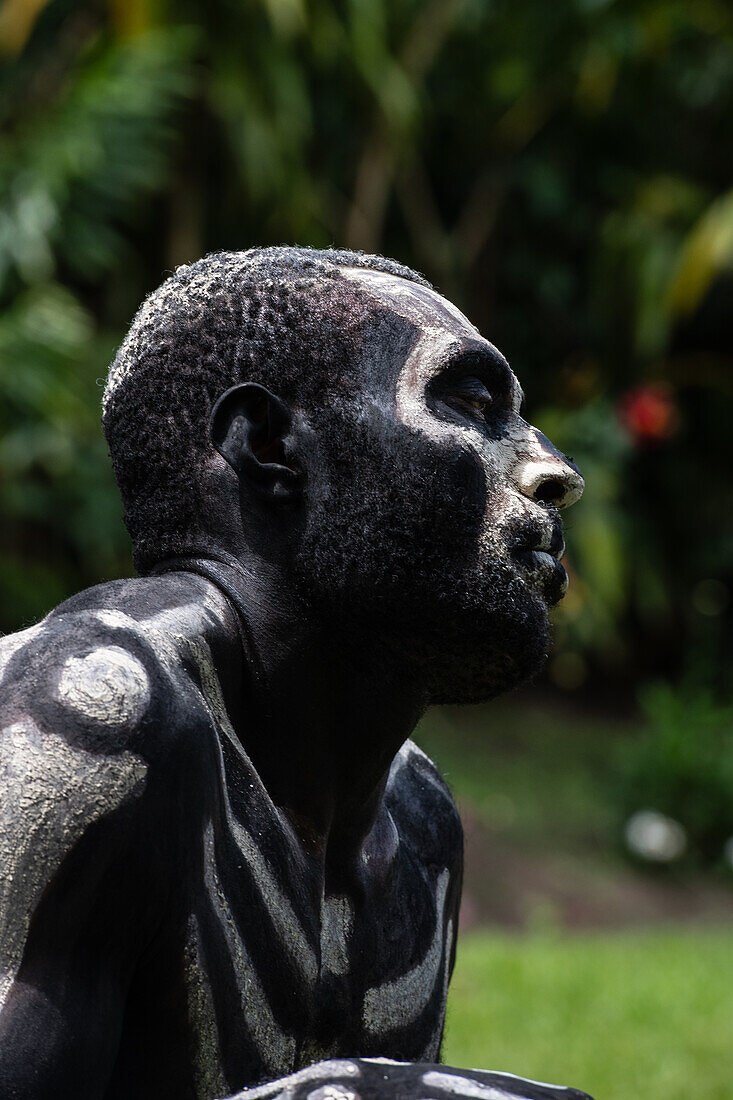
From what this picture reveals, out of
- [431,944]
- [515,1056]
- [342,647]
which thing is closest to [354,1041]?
[431,944]

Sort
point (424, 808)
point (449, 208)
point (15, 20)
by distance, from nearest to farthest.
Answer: point (424, 808) < point (15, 20) < point (449, 208)

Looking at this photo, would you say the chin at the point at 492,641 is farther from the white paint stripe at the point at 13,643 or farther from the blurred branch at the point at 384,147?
the blurred branch at the point at 384,147

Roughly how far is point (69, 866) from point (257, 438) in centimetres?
60

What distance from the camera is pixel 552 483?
181cm

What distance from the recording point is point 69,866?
1.43m

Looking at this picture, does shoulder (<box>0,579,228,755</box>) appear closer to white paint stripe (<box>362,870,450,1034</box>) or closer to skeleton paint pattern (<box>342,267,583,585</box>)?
skeleton paint pattern (<box>342,267,583,585</box>)

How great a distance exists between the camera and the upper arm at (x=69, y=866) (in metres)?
1.39

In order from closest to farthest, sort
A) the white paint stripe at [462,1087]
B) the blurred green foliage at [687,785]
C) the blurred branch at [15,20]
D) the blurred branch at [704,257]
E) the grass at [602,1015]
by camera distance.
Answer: the white paint stripe at [462,1087]
the grass at [602,1015]
the blurred branch at [15,20]
the blurred green foliage at [687,785]
the blurred branch at [704,257]

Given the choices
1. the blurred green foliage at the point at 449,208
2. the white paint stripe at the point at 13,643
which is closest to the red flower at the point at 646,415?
the blurred green foliage at the point at 449,208

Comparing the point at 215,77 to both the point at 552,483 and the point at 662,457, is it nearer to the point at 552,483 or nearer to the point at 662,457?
the point at 662,457

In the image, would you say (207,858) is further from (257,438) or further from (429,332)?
(429,332)

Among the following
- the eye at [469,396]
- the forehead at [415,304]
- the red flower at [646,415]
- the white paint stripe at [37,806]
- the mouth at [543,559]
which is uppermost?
the red flower at [646,415]

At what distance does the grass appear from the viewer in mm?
5383

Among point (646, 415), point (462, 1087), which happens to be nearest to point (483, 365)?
point (462, 1087)
